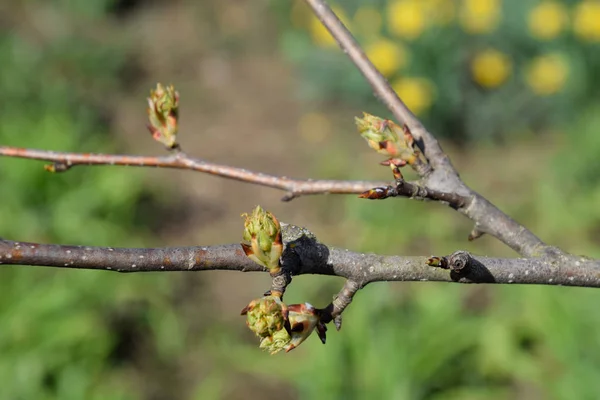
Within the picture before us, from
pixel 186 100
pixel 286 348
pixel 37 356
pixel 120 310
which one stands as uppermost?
pixel 186 100

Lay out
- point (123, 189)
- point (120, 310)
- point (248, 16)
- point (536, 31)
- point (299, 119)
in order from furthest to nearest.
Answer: point (248, 16)
point (299, 119)
point (536, 31)
point (123, 189)
point (120, 310)

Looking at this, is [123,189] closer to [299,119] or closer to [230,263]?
[299,119]

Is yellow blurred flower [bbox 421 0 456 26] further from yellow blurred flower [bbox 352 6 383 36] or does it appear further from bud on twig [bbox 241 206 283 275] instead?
bud on twig [bbox 241 206 283 275]

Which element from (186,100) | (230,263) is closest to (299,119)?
(186,100)

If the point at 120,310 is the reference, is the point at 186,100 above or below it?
above

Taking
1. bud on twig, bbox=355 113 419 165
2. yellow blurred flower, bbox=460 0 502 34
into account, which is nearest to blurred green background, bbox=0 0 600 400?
yellow blurred flower, bbox=460 0 502 34

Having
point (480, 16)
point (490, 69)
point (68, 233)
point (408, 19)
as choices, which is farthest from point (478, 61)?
point (68, 233)

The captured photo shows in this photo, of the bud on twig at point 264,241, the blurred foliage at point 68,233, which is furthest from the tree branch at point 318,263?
the blurred foliage at point 68,233

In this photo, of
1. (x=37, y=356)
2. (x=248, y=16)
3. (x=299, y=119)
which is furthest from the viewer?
(x=248, y=16)
